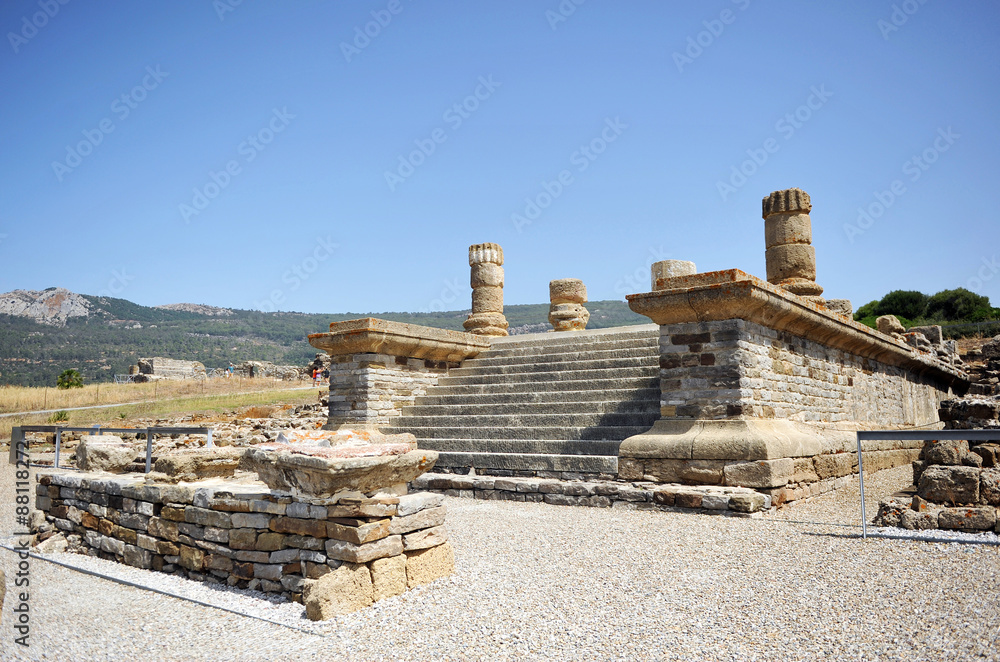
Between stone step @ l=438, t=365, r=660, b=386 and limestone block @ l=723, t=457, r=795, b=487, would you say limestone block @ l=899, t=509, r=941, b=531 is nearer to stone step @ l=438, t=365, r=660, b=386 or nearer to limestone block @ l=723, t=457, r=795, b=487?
limestone block @ l=723, t=457, r=795, b=487

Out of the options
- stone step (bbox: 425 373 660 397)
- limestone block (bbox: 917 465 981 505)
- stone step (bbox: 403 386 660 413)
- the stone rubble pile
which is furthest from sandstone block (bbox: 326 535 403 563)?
stone step (bbox: 425 373 660 397)

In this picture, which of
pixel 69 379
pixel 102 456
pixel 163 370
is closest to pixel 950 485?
pixel 102 456

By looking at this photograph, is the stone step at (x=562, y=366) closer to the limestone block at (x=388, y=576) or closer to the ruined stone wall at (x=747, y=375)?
the ruined stone wall at (x=747, y=375)

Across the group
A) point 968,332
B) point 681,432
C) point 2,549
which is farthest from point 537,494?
point 968,332

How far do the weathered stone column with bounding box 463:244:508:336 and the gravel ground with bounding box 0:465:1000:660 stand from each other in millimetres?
8898

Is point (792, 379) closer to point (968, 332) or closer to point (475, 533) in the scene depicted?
point (475, 533)

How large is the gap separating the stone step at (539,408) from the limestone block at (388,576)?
500 centimetres

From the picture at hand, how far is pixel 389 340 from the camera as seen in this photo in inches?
420

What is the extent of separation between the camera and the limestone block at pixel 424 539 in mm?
4332

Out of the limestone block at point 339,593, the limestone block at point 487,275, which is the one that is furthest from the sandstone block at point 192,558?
the limestone block at point 487,275

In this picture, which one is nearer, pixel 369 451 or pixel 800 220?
pixel 369 451

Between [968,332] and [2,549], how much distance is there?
117 ft

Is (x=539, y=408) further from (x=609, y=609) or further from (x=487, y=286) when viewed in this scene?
(x=609, y=609)

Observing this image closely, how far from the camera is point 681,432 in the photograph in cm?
731
